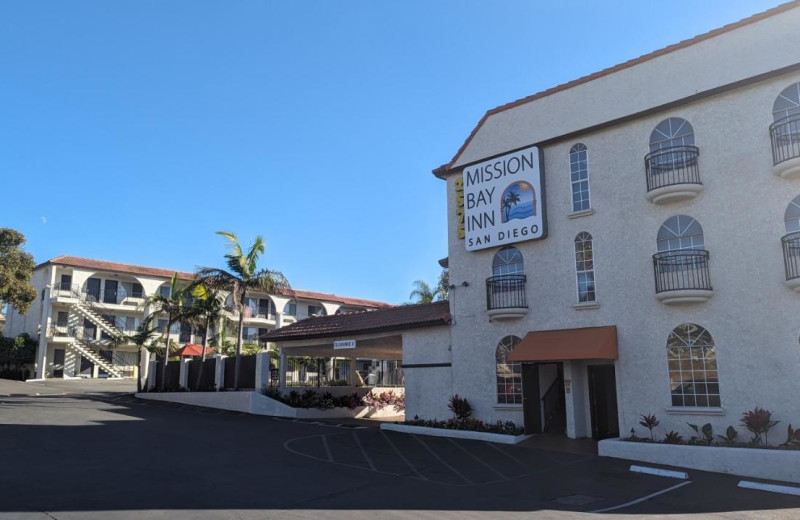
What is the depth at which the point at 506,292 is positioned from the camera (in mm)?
21219

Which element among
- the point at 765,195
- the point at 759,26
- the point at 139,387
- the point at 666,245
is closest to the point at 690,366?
the point at 666,245

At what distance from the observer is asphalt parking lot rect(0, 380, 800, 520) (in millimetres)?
10141

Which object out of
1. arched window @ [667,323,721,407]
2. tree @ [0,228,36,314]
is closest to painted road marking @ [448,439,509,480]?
arched window @ [667,323,721,407]

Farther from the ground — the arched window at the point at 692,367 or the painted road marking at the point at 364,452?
the arched window at the point at 692,367

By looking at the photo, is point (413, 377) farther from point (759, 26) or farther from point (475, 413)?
point (759, 26)

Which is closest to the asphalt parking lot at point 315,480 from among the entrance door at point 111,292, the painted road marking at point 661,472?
the painted road marking at point 661,472

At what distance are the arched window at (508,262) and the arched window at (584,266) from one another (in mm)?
2054

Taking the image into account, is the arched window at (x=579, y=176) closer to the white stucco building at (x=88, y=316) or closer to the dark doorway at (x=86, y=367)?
the white stucco building at (x=88, y=316)

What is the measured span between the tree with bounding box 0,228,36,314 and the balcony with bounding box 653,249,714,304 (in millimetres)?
28413

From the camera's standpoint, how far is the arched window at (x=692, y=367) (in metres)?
16.8

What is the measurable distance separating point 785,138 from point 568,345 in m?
7.91

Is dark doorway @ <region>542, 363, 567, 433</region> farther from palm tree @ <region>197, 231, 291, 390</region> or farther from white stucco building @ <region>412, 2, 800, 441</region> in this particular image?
palm tree @ <region>197, 231, 291, 390</region>

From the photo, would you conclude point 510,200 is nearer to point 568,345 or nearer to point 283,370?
point 568,345

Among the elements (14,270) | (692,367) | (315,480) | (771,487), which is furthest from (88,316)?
(771,487)
